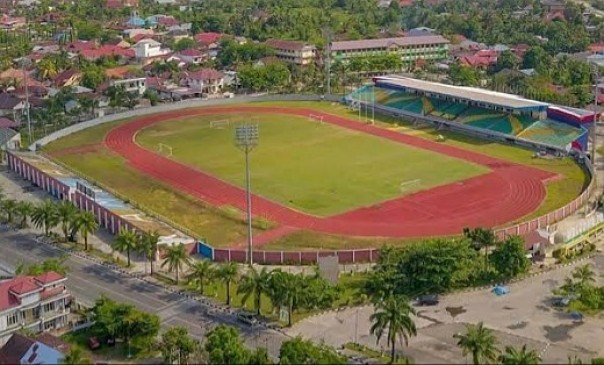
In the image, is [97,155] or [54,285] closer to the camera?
[54,285]

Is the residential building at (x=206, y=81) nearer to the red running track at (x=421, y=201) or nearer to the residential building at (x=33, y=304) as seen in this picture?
the red running track at (x=421, y=201)

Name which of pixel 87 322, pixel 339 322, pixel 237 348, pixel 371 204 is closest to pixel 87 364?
pixel 237 348

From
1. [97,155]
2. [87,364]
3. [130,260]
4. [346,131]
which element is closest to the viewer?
[87,364]

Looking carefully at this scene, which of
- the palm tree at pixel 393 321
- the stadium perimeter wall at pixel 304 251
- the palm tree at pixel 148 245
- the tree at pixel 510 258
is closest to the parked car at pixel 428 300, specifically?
the tree at pixel 510 258

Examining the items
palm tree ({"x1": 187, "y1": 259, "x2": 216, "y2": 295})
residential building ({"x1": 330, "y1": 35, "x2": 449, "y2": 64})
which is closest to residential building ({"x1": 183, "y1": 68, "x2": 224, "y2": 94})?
residential building ({"x1": 330, "y1": 35, "x2": 449, "y2": 64})

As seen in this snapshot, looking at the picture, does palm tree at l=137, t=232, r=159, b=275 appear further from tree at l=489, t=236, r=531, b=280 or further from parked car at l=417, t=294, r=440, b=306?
tree at l=489, t=236, r=531, b=280

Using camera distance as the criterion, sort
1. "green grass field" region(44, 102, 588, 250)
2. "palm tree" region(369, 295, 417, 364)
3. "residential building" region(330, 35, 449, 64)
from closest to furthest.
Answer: "palm tree" region(369, 295, 417, 364) < "green grass field" region(44, 102, 588, 250) < "residential building" region(330, 35, 449, 64)

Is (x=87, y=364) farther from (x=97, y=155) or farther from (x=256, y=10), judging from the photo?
(x=256, y=10)

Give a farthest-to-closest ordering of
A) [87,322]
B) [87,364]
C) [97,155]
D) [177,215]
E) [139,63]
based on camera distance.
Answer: [139,63] → [97,155] → [177,215] → [87,322] → [87,364]
